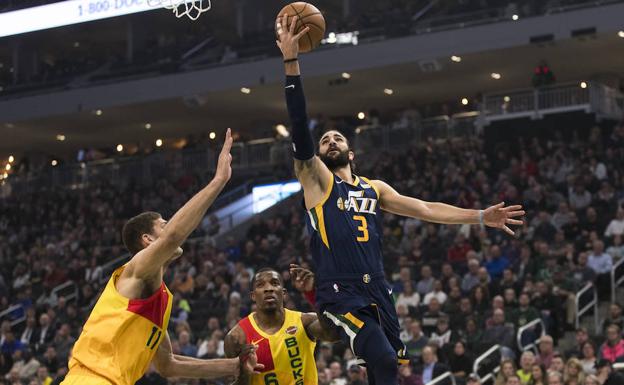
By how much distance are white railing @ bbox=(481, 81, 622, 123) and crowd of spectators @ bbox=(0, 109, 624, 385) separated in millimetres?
839

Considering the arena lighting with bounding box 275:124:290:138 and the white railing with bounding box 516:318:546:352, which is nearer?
the white railing with bounding box 516:318:546:352

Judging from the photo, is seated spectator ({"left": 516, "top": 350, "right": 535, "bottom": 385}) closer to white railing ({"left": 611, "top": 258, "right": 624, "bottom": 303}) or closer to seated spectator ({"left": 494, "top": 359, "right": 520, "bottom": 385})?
seated spectator ({"left": 494, "top": 359, "right": 520, "bottom": 385})

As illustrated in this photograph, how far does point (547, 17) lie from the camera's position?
87.9 ft

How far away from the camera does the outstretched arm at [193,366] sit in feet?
→ 25.2

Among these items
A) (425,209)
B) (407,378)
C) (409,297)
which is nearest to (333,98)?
(409,297)

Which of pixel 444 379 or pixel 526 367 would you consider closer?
pixel 526 367

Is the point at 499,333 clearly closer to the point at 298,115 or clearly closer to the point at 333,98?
the point at 298,115

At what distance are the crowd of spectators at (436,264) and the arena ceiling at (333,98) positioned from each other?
3076 mm

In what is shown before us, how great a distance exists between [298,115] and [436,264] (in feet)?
43.1

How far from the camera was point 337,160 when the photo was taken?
810 centimetres

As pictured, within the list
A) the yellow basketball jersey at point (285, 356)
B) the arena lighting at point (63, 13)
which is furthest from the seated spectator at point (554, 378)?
the arena lighting at point (63, 13)

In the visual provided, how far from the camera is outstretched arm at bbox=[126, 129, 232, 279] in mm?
6668

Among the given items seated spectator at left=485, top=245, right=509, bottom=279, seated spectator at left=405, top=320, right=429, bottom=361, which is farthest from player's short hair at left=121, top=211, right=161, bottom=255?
seated spectator at left=485, top=245, right=509, bottom=279

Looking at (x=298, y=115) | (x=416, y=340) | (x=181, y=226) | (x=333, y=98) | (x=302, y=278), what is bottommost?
(x=416, y=340)
